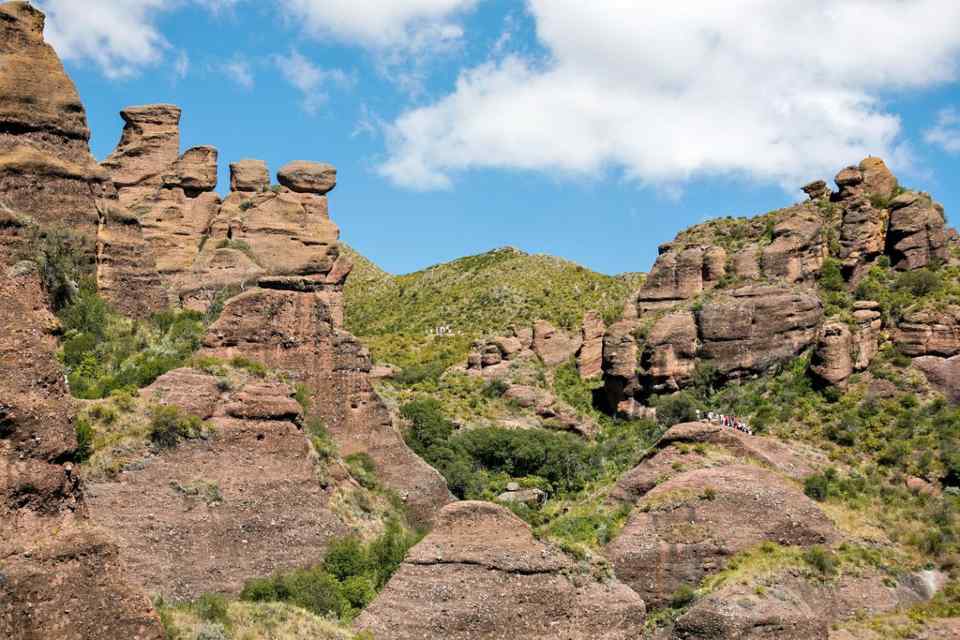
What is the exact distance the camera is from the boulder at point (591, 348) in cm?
7612

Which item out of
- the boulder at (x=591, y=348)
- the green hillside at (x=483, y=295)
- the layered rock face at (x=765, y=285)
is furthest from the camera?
the green hillside at (x=483, y=295)

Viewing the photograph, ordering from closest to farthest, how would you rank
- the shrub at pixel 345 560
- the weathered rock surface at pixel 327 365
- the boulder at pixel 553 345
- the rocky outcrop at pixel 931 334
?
1. the shrub at pixel 345 560
2. the weathered rock surface at pixel 327 365
3. the rocky outcrop at pixel 931 334
4. the boulder at pixel 553 345

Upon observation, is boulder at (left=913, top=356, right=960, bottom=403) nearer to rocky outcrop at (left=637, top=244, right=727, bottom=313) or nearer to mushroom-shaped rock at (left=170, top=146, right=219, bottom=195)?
rocky outcrop at (left=637, top=244, right=727, bottom=313)

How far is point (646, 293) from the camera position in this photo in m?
73.2

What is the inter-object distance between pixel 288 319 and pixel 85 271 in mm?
8930

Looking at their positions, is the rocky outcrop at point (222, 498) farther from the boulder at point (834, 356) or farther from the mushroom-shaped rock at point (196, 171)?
the boulder at point (834, 356)

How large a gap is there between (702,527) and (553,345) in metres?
35.9

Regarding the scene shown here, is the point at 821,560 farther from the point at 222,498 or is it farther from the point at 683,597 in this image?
the point at 222,498

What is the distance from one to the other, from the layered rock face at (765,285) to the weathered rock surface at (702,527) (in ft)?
56.3

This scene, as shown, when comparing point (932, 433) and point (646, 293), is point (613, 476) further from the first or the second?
point (646, 293)

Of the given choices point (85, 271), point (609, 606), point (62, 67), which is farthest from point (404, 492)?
point (62, 67)

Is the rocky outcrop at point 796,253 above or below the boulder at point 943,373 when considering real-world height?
above

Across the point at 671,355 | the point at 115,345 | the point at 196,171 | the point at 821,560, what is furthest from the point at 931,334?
the point at 115,345

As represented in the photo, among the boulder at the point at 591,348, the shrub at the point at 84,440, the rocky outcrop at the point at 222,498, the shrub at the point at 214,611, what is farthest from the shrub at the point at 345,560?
the boulder at the point at 591,348
